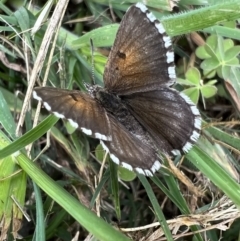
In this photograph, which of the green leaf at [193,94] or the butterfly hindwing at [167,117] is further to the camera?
the green leaf at [193,94]

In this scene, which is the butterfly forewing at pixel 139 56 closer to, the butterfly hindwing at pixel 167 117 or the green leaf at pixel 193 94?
the butterfly hindwing at pixel 167 117

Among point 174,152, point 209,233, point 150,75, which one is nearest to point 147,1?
point 150,75

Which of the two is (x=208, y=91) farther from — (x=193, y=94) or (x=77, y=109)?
(x=77, y=109)

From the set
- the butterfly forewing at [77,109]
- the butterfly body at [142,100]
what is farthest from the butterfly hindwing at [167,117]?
the butterfly forewing at [77,109]

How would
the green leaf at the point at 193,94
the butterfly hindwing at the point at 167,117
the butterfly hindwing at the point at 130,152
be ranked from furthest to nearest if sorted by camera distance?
the green leaf at the point at 193,94 < the butterfly hindwing at the point at 167,117 < the butterfly hindwing at the point at 130,152

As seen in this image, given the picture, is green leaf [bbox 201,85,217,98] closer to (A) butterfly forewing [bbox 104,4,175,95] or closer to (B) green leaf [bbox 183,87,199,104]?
(B) green leaf [bbox 183,87,199,104]

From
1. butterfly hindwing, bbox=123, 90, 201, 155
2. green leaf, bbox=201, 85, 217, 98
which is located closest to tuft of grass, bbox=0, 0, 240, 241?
green leaf, bbox=201, 85, 217, 98

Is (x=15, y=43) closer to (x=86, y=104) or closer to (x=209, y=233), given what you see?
(x=86, y=104)

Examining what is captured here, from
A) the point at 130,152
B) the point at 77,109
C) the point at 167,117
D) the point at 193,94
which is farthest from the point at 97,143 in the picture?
the point at 77,109
